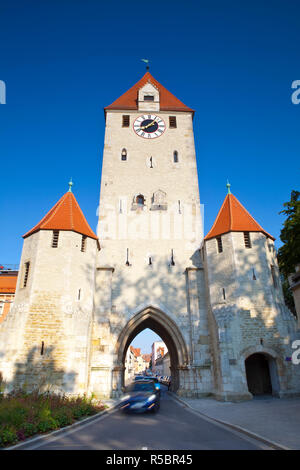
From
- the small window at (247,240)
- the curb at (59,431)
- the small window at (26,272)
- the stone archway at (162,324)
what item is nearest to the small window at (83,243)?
the small window at (26,272)

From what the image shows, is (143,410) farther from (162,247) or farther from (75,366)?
(162,247)

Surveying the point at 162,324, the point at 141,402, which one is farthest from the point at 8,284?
the point at 141,402

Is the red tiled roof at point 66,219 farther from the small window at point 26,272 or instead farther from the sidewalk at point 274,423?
the sidewalk at point 274,423

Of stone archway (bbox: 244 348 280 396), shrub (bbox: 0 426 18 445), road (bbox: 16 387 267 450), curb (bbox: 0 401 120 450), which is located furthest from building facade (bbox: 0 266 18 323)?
shrub (bbox: 0 426 18 445)

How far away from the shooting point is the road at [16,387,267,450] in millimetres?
5816

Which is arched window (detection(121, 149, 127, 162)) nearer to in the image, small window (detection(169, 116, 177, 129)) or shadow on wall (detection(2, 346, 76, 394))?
small window (detection(169, 116, 177, 129))

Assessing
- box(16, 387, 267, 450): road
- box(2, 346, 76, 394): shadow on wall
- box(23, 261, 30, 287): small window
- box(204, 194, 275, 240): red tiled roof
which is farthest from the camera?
box(204, 194, 275, 240): red tiled roof

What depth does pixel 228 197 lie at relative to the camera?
19.7 m

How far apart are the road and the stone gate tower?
24.4 ft

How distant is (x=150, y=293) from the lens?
18.1 metres

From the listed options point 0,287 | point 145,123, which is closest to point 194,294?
point 145,123

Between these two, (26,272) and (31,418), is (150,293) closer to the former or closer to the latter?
→ (26,272)

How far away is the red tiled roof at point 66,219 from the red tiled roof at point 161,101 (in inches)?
427

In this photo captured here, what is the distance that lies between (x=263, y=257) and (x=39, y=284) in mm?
11818
